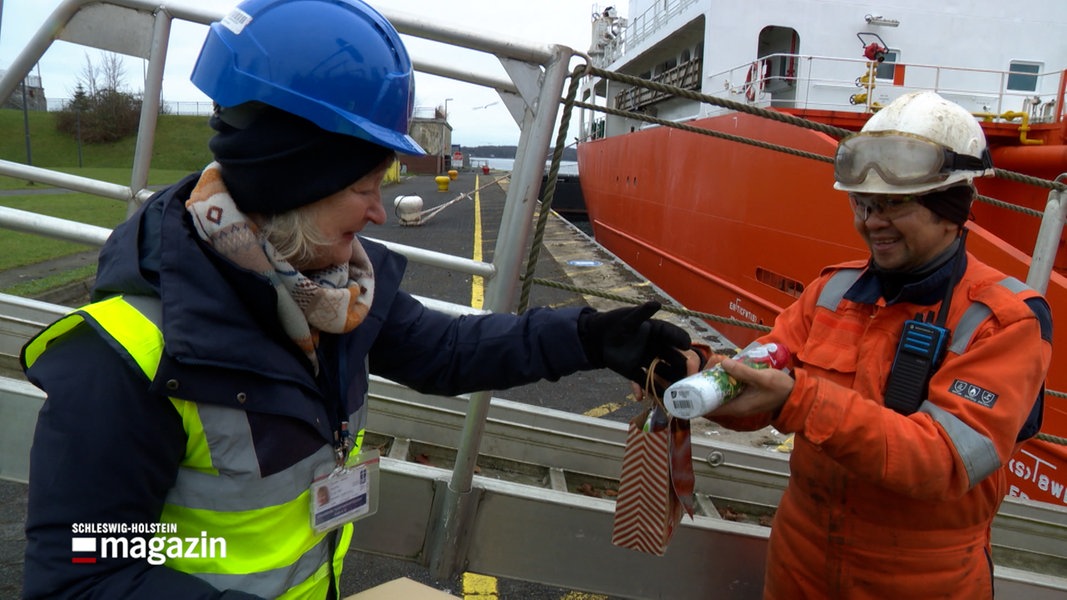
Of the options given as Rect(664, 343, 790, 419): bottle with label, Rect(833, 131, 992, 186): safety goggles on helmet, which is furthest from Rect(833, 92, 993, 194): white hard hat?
Rect(664, 343, 790, 419): bottle with label

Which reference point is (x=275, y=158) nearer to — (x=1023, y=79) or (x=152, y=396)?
(x=152, y=396)

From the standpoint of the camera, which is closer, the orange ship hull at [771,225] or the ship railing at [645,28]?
the orange ship hull at [771,225]

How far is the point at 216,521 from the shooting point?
3.59 ft

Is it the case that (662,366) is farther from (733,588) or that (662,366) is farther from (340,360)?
(733,588)

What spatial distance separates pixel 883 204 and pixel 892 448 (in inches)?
24.6

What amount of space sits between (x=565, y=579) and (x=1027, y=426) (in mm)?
1376

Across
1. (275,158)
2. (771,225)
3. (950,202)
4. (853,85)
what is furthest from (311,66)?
(853,85)

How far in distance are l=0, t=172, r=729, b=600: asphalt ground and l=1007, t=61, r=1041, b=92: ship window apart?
526 cm

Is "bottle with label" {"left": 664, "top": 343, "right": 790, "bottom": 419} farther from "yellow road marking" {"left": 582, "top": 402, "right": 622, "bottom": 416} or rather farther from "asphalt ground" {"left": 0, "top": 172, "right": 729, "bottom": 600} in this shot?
"yellow road marking" {"left": 582, "top": 402, "right": 622, "bottom": 416}

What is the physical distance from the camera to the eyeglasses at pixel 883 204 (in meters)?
1.64

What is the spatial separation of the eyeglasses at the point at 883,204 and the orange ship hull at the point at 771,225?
2.75m

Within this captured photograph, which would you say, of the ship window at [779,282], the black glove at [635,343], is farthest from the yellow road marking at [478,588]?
the ship window at [779,282]

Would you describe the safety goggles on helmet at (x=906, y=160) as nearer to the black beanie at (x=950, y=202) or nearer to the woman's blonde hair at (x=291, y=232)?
the black beanie at (x=950, y=202)

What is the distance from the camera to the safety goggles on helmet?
1594 mm
